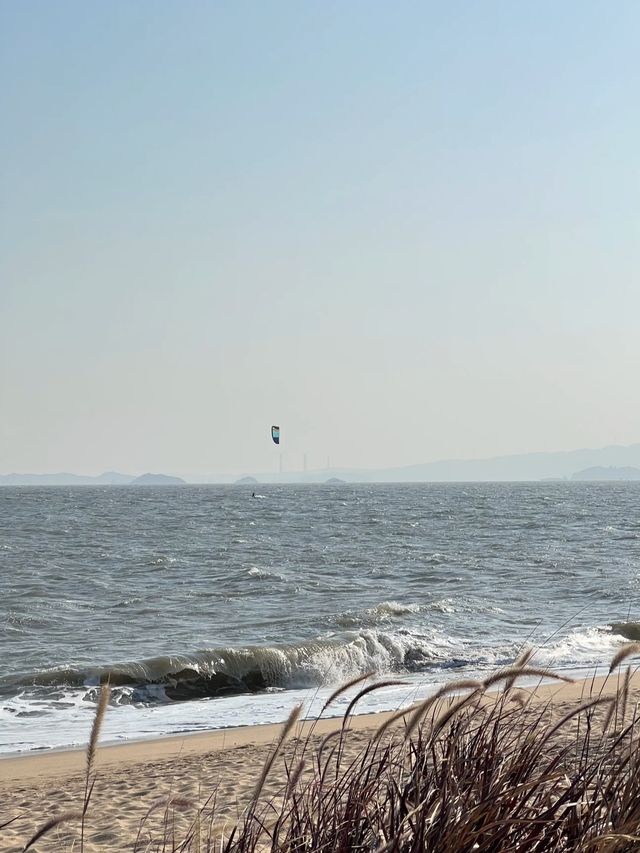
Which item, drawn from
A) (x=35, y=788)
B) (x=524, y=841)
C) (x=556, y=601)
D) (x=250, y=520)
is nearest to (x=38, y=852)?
(x=35, y=788)

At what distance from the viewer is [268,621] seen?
62.3 ft

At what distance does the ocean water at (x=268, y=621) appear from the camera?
504 inches

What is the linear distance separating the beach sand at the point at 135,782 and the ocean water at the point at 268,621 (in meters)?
0.73

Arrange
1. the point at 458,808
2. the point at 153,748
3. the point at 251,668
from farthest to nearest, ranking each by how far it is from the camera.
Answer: the point at 251,668
the point at 153,748
the point at 458,808

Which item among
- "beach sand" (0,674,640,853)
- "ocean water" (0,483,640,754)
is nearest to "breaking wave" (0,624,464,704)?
"ocean water" (0,483,640,754)

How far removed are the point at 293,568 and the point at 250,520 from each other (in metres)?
32.0

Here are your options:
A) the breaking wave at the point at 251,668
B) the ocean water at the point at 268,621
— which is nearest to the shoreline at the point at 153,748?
the ocean water at the point at 268,621

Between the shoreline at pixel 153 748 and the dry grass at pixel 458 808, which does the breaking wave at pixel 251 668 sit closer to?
the shoreline at pixel 153 748

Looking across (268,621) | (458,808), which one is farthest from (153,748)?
(268,621)

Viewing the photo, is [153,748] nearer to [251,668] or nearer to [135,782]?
[135,782]

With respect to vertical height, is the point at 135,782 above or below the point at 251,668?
above

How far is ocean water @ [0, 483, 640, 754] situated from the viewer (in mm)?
12789

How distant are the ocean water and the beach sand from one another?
729 millimetres

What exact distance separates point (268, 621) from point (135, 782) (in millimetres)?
11016
